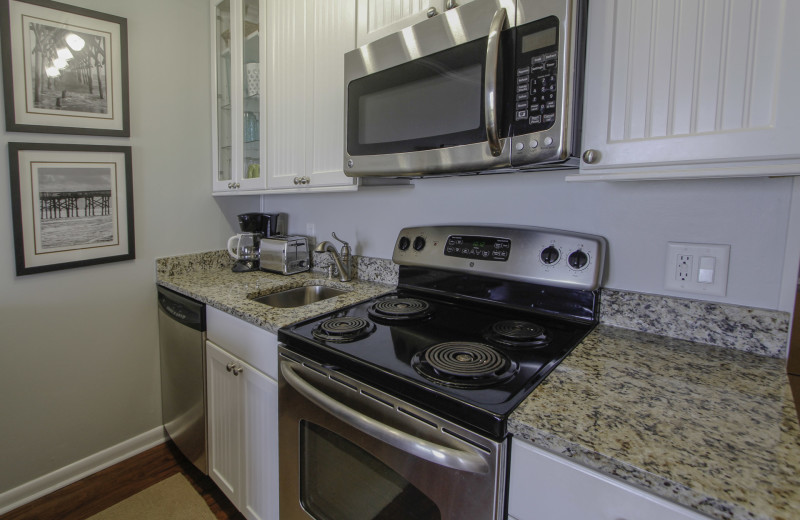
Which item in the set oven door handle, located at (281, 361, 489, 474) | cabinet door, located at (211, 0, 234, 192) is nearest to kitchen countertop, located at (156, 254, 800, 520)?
oven door handle, located at (281, 361, 489, 474)

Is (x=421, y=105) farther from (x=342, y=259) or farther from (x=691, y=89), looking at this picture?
(x=342, y=259)

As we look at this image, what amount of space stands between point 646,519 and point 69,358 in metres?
2.13

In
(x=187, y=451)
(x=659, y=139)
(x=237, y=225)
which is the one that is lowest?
(x=187, y=451)

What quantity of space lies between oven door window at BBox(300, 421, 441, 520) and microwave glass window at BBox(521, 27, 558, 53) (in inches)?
39.7

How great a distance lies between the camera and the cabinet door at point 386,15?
1.20 m

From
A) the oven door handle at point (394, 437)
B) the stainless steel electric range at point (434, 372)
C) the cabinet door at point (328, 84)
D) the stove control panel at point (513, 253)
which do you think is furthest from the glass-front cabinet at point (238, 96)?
the oven door handle at point (394, 437)

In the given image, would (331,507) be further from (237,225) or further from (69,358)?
(237,225)

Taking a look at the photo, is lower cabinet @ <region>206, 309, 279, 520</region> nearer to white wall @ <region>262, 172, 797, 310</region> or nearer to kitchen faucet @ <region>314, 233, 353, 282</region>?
kitchen faucet @ <region>314, 233, 353, 282</region>

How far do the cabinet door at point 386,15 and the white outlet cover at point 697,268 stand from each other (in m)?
0.92

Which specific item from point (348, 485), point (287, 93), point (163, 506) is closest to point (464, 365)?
point (348, 485)

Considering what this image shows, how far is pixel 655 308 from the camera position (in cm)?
110

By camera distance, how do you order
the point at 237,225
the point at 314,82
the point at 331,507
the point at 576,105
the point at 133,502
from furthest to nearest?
the point at 237,225 → the point at 133,502 → the point at 314,82 → the point at 331,507 → the point at 576,105

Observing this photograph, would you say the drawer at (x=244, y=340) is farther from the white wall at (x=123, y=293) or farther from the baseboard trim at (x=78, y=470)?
the baseboard trim at (x=78, y=470)

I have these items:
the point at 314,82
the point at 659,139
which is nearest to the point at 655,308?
the point at 659,139
